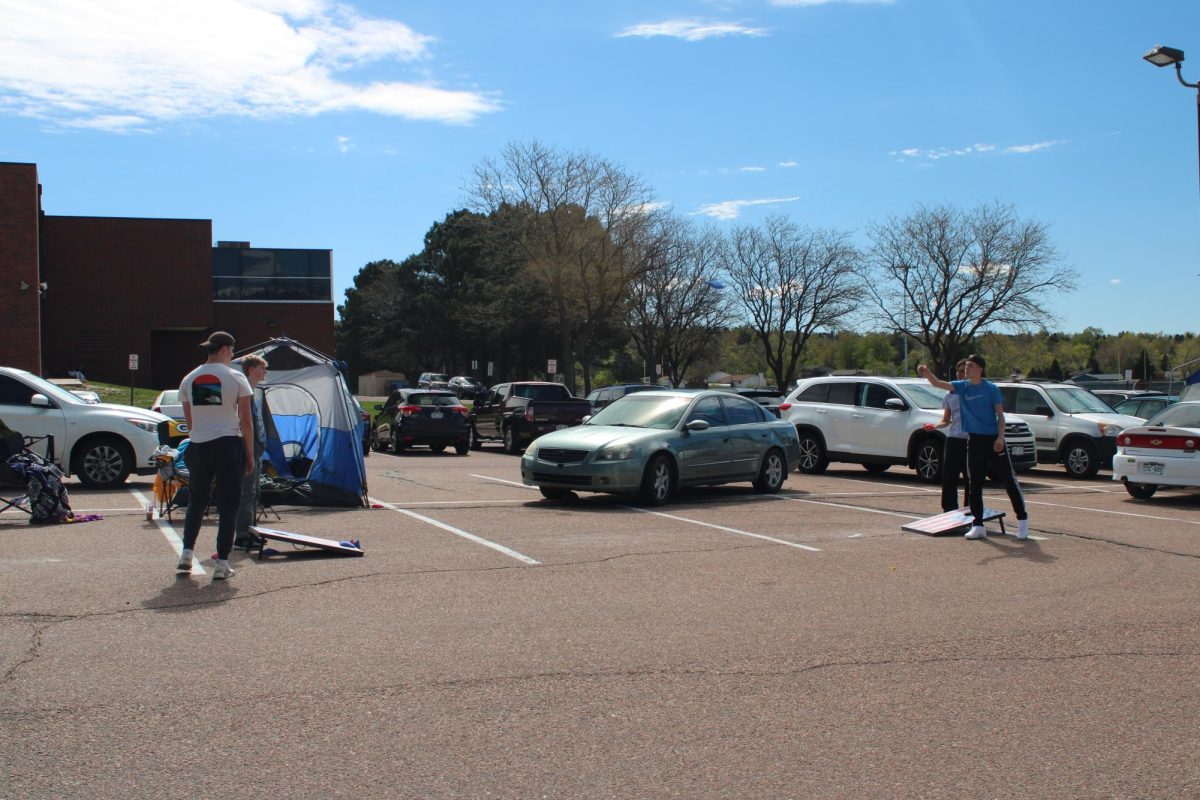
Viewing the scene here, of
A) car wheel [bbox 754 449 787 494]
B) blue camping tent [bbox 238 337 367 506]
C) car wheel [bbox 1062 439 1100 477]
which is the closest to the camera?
blue camping tent [bbox 238 337 367 506]

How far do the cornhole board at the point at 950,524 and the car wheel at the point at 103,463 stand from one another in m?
10.4

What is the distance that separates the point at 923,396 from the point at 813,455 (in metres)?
2.16

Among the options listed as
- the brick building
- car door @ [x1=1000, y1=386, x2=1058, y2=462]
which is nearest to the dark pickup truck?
car door @ [x1=1000, y1=386, x2=1058, y2=462]

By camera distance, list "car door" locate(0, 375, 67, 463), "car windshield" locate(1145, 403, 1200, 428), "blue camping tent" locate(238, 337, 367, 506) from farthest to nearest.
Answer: "car windshield" locate(1145, 403, 1200, 428) < "car door" locate(0, 375, 67, 463) < "blue camping tent" locate(238, 337, 367, 506)

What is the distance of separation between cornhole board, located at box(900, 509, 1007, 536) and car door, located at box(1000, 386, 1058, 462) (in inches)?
392

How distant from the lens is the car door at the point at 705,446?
1433 cm

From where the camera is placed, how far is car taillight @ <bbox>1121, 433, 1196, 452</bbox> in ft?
48.5

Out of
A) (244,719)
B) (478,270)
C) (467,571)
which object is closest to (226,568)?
(467,571)

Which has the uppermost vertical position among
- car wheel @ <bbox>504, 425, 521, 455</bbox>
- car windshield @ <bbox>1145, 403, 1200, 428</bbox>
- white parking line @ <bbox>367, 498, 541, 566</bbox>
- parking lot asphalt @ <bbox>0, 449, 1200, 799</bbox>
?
car windshield @ <bbox>1145, 403, 1200, 428</bbox>

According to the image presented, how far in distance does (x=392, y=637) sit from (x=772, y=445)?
10107mm

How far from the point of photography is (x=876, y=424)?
61.8 ft

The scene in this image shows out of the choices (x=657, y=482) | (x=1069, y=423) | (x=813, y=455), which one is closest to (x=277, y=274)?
(x=813, y=455)

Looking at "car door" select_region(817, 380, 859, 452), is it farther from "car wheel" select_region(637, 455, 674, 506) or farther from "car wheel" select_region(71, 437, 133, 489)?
"car wheel" select_region(71, 437, 133, 489)

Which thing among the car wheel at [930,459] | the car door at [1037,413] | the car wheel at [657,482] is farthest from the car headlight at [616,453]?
the car door at [1037,413]
